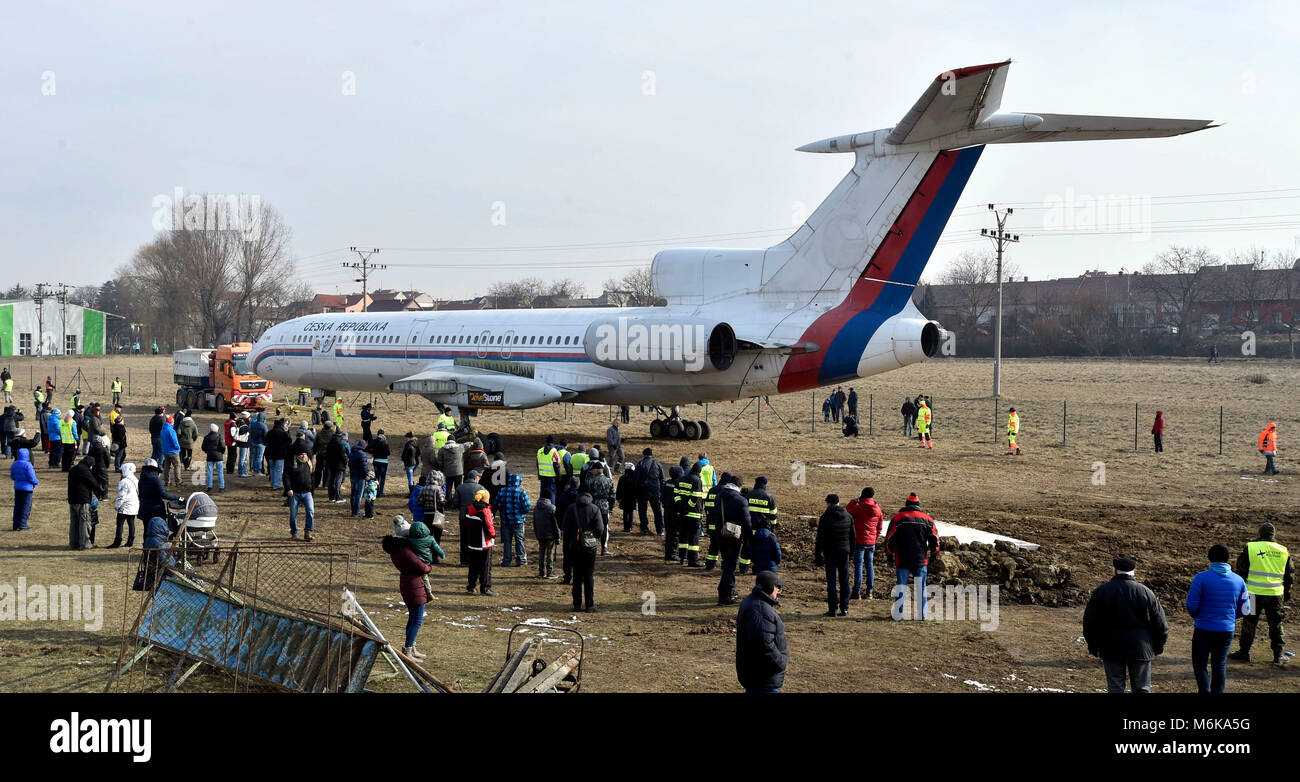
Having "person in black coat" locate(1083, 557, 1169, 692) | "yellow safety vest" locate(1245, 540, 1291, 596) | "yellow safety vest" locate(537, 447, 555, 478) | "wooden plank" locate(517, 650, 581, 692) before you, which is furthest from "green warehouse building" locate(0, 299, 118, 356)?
"person in black coat" locate(1083, 557, 1169, 692)

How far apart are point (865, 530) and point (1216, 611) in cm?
492

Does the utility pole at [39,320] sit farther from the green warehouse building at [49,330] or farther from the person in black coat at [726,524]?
the person in black coat at [726,524]

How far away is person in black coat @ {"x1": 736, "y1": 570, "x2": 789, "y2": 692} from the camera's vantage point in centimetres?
819

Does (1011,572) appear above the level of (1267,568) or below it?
below

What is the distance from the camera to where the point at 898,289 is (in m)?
24.8

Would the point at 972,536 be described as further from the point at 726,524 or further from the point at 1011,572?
the point at 726,524

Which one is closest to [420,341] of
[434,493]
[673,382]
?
[673,382]

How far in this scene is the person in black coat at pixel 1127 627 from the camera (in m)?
9.02

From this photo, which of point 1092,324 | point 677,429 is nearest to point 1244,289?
point 1092,324

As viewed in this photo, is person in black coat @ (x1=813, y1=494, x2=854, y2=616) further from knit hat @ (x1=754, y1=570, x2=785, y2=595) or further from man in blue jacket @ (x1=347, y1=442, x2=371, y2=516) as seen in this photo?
man in blue jacket @ (x1=347, y1=442, x2=371, y2=516)
